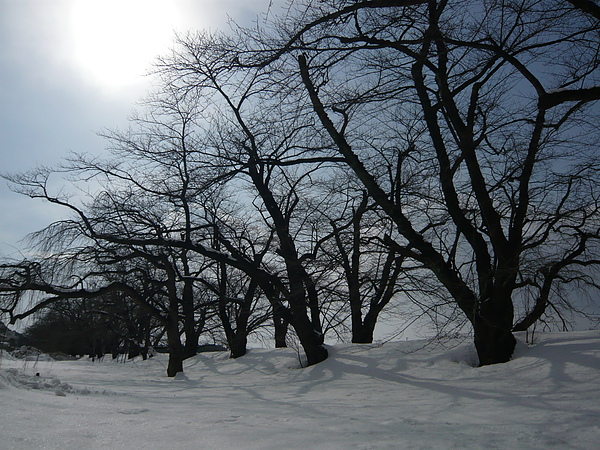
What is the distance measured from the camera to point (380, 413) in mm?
4629

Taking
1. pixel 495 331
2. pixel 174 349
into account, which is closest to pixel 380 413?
pixel 495 331

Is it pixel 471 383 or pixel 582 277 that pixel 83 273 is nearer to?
pixel 471 383

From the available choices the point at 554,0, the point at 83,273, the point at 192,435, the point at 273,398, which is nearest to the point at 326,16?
the point at 554,0

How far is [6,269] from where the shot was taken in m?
12.0

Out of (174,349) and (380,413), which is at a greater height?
(174,349)

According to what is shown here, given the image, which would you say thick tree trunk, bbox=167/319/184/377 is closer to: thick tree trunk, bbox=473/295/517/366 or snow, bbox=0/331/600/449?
snow, bbox=0/331/600/449

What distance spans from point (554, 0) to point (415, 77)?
8.30ft

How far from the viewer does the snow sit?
10.6ft

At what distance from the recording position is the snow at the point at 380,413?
3.24 meters

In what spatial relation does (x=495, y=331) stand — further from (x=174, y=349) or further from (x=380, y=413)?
(x=174, y=349)

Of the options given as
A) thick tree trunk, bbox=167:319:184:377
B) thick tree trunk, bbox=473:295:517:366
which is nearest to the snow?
thick tree trunk, bbox=473:295:517:366

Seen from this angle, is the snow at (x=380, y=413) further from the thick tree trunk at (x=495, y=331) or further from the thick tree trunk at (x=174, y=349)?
the thick tree trunk at (x=174, y=349)

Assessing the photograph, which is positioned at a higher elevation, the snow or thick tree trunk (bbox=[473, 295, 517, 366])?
thick tree trunk (bbox=[473, 295, 517, 366])

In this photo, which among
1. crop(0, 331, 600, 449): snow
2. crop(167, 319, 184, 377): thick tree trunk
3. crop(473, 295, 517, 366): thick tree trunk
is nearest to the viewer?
crop(0, 331, 600, 449): snow
